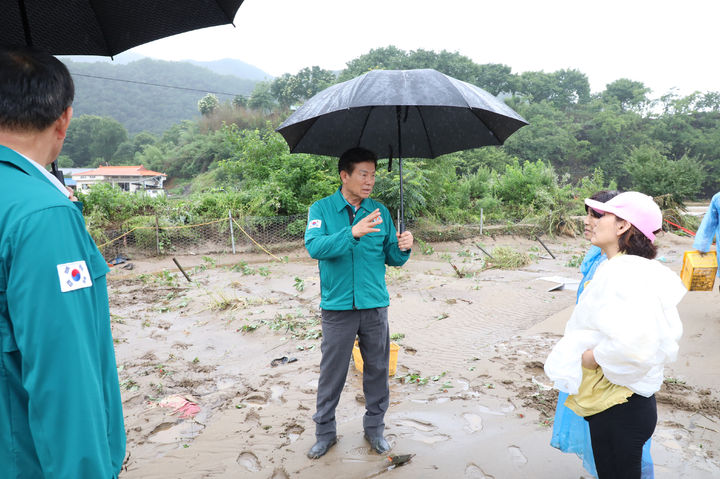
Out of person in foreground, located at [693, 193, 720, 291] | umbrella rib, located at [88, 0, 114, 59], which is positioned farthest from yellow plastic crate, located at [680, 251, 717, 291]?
umbrella rib, located at [88, 0, 114, 59]

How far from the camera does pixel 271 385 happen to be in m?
4.09

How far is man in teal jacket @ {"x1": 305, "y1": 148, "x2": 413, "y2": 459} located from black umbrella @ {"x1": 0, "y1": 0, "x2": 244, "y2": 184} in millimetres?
1096

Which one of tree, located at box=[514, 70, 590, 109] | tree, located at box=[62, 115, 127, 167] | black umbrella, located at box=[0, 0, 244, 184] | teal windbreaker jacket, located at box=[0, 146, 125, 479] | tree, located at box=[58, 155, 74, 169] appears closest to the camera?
teal windbreaker jacket, located at box=[0, 146, 125, 479]

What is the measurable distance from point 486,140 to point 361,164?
3.54ft

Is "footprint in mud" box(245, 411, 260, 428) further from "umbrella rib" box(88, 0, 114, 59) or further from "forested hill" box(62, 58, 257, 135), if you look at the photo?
"forested hill" box(62, 58, 257, 135)

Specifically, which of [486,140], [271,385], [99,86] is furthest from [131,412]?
[99,86]

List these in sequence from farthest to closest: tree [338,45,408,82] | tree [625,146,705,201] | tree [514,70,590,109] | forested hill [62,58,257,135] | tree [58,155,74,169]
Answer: forested hill [62,58,257,135], tree [514,70,590,109], tree [58,155,74,169], tree [338,45,408,82], tree [625,146,705,201]

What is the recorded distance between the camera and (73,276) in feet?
3.30

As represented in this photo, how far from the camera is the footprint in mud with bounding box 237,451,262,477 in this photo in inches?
109

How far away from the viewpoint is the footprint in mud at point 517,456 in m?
2.72

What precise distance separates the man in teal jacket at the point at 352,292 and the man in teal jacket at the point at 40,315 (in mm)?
1587

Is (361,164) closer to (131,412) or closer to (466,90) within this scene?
(466,90)

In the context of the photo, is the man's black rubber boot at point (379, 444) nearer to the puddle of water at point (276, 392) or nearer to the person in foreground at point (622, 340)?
the puddle of water at point (276, 392)

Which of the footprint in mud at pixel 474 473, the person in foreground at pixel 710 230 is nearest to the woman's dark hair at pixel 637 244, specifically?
the footprint in mud at pixel 474 473
